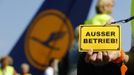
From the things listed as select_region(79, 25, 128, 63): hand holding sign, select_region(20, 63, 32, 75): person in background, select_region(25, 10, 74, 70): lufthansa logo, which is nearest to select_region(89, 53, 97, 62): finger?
select_region(79, 25, 128, 63): hand holding sign

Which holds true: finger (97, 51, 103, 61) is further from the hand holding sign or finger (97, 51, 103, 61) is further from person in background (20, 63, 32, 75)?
person in background (20, 63, 32, 75)

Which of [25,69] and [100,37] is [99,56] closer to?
[100,37]

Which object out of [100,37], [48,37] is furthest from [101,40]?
[48,37]

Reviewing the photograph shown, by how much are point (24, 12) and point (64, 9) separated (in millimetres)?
747

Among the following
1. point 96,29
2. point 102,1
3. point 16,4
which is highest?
point 16,4

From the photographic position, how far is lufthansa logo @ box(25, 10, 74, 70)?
27.6 feet

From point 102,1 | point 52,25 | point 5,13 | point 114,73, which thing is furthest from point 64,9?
point 114,73

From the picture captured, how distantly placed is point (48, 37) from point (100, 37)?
729 cm

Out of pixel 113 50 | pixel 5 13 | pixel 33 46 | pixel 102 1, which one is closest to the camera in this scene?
pixel 113 50

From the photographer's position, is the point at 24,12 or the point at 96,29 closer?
the point at 96,29

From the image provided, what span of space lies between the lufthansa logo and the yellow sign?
23.2ft

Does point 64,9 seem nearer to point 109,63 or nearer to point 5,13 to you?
point 5,13

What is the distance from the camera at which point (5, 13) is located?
26.1 ft

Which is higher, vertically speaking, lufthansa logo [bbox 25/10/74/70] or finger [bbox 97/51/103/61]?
lufthansa logo [bbox 25/10/74/70]
